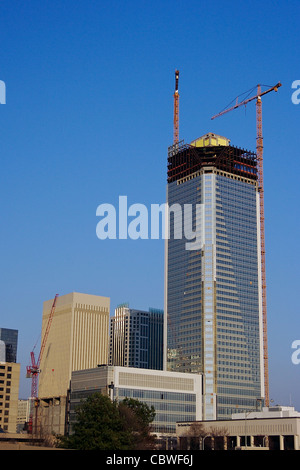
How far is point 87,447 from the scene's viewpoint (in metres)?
132
